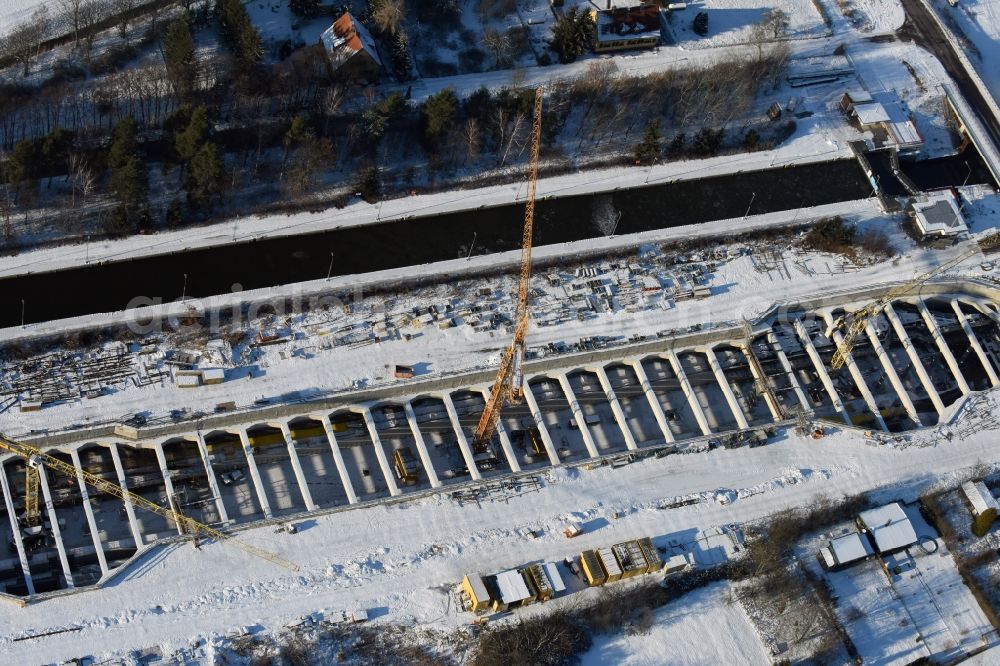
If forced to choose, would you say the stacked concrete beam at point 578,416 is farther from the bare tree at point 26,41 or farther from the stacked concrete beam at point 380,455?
the bare tree at point 26,41

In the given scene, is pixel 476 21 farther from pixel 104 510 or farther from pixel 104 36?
pixel 104 510

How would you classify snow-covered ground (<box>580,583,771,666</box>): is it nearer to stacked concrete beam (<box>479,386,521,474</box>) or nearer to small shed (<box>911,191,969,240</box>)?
stacked concrete beam (<box>479,386,521,474</box>)

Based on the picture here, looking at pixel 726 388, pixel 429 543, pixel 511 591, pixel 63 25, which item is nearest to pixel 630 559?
pixel 511 591

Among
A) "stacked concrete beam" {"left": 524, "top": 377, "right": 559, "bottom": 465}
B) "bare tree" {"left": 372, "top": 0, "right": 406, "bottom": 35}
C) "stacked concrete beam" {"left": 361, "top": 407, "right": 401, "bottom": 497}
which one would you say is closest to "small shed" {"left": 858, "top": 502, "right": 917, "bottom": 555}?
"stacked concrete beam" {"left": 524, "top": 377, "right": 559, "bottom": 465}

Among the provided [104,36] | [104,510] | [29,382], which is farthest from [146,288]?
→ [104,36]

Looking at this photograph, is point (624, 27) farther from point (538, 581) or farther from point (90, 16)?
point (538, 581)

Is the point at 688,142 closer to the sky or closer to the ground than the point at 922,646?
closer to the sky

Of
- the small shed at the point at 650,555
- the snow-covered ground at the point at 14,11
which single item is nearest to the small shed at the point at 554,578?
the small shed at the point at 650,555
